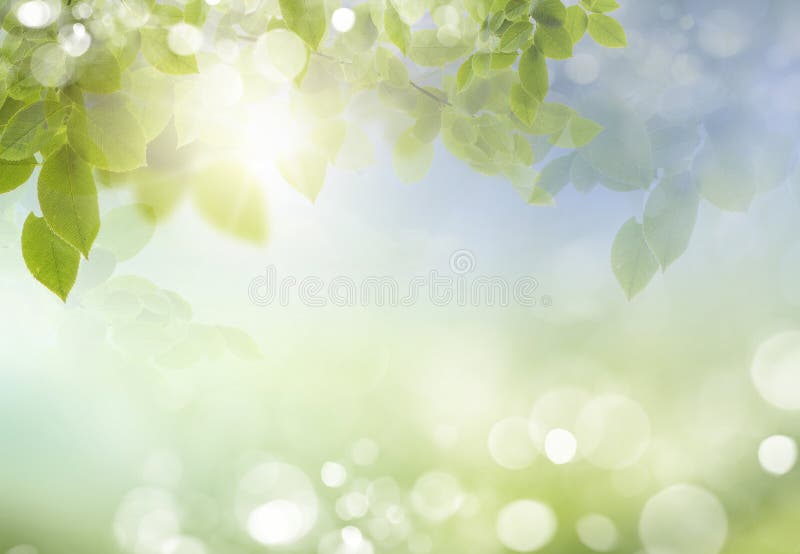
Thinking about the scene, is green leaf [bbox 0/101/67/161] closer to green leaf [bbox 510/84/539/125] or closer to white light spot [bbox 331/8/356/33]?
white light spot [bbox 331/8/356/33]

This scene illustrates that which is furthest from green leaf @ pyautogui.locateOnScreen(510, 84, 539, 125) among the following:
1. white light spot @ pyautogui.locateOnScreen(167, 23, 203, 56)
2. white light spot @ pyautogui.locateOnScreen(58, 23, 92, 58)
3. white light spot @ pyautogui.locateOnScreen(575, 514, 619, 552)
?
white light spot @ pyautogui.locateOnScreen(575, 514, 619, 552)

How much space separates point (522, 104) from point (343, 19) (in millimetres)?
274

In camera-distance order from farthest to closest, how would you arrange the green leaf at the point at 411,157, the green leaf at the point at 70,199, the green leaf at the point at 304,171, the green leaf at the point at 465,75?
1. the green leaf at the point at 411,157
2. the green leaf at the point at 465,75
3. the green leaf at the point at 304,171
4. the green leaf at the point at 70,199

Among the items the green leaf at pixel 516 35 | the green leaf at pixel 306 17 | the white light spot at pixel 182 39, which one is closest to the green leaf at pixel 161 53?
the white light spot at pixel 182 39

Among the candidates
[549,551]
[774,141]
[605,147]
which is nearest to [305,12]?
[605,147]

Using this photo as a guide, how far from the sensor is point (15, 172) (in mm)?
605

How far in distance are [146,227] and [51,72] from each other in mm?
337

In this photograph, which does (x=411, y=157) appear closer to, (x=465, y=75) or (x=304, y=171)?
(x=465, y=75)

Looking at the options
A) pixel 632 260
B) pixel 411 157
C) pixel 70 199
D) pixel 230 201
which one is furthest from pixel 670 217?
pixel 70 199

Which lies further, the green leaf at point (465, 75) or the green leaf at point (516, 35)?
the green leaf at point (465, 75)

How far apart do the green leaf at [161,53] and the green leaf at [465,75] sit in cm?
40

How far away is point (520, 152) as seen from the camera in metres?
1.05

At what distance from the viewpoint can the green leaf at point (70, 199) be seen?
1.80ft

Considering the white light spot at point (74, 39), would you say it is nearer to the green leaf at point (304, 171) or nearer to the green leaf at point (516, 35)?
the green leaf at point (304, 171)
